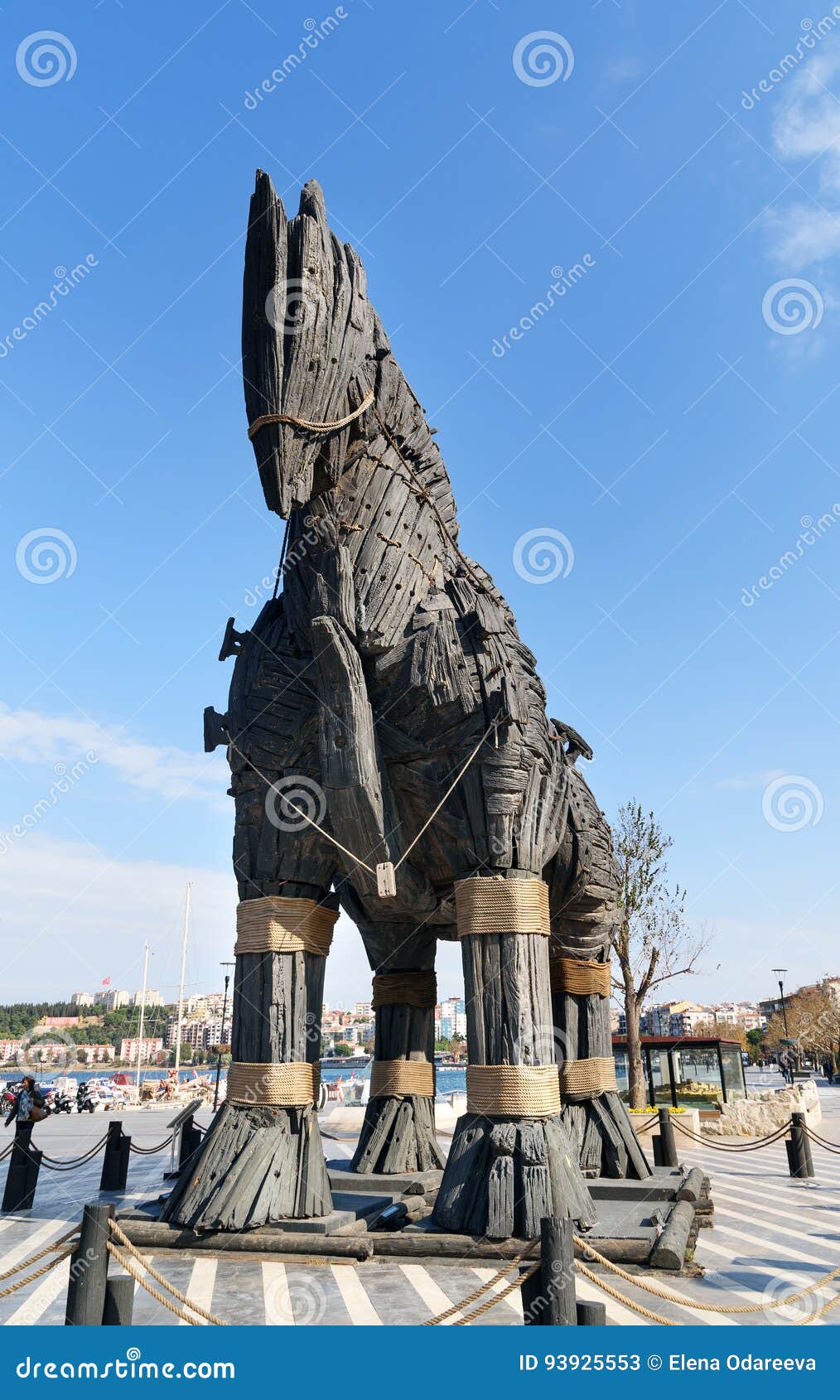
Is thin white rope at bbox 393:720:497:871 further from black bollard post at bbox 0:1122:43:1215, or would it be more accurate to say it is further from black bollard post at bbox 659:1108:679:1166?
black bollard post at bbox 659:1108:679:1166

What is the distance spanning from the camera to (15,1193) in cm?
741

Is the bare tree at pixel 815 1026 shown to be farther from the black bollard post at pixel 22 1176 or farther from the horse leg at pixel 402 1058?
the black bollard post at pixel 22 1176

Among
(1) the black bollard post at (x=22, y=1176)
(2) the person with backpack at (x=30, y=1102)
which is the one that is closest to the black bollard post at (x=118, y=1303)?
(1) the black bollard post at (x=22, y=1176)

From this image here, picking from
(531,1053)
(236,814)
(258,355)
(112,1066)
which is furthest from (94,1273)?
(112,1066)

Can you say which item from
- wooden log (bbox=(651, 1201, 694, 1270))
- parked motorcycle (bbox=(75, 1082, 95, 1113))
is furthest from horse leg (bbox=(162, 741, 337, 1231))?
parked motorcycle (bbox=(75, 1082, 95, 1113))

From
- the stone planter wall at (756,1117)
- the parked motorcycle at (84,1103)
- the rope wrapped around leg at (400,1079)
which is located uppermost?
the rope wrapped around leg at (400,1079)

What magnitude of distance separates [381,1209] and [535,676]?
3620mm

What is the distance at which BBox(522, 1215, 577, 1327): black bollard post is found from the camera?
3055 millimetres

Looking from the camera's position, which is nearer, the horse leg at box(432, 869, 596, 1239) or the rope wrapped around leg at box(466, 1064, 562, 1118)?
the horse leg at box(432, 869, 596, 1239)

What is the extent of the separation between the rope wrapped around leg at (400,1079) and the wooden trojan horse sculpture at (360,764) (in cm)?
202

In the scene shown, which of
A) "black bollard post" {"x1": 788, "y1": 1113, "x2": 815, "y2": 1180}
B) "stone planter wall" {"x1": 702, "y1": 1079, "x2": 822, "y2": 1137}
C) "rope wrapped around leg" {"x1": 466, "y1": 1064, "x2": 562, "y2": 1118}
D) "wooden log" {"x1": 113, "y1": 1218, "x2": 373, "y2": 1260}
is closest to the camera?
"wooden log" {"x1": 113, "y1": 1218, "x2": 373, "y2": 1260}

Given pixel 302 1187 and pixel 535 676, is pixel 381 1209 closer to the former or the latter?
pixel 302 1187

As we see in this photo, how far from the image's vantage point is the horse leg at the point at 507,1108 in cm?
501

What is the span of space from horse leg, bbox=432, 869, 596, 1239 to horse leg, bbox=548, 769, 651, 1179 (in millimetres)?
1830
